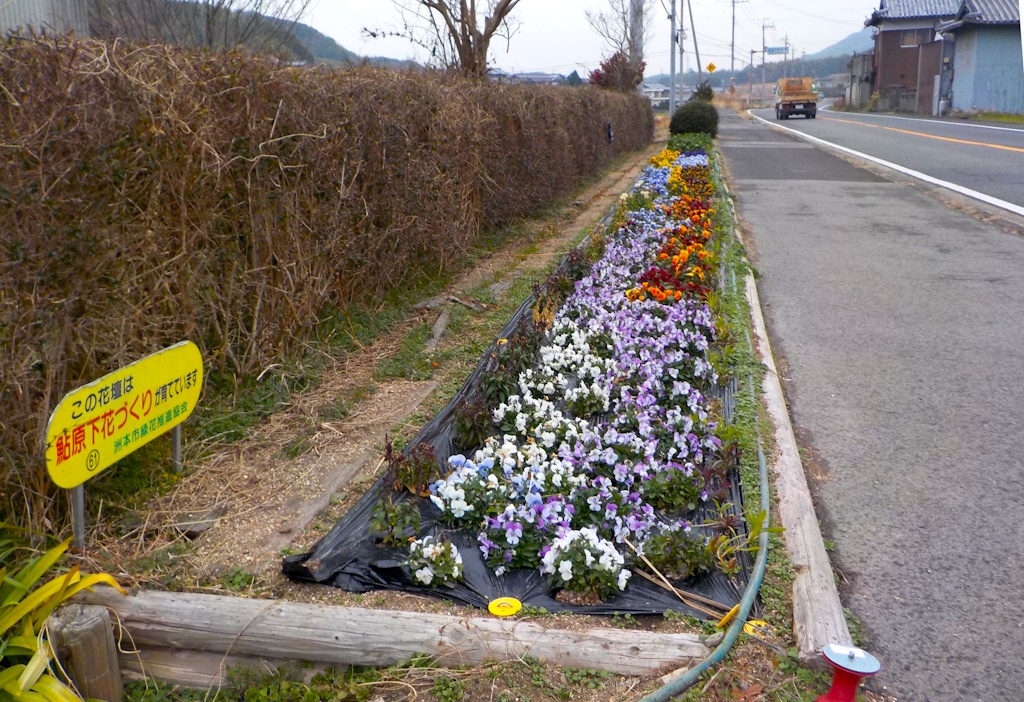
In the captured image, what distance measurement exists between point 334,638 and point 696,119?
90.7 ft

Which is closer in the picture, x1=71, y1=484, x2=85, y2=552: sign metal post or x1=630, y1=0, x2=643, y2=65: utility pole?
x1=71, y1=484, x2=85, y2=552: sign metal post

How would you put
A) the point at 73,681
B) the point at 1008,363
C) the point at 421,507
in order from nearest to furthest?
1. the point at 73,681
2. the point at 421,507
3. the point at 1008,363

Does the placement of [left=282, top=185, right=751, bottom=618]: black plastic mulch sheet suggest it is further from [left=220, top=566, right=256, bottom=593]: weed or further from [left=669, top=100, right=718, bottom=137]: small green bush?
[left=669, top=100, right=718, bottom=137]: small green bush

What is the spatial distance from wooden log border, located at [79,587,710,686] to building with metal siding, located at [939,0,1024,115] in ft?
149

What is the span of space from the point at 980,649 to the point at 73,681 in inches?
114

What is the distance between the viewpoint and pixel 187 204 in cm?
394

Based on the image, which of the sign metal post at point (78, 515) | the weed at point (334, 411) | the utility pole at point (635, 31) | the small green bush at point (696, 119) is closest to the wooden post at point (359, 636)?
the sign metal post at point (78, 515)

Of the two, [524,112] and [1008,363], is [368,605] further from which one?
[524,112]

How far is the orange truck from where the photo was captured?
50.0 metres

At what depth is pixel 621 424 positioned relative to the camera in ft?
14.0

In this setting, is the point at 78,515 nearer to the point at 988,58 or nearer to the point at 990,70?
the point at 990,70

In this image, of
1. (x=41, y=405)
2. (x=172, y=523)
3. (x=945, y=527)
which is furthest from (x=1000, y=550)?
(x=41, y=405)

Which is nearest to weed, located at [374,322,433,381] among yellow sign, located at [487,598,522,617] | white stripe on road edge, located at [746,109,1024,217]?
yellow sign, located at [487,598,522,617]

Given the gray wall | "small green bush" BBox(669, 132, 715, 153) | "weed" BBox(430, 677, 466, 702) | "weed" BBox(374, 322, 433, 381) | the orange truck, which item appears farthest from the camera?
the orange truck
